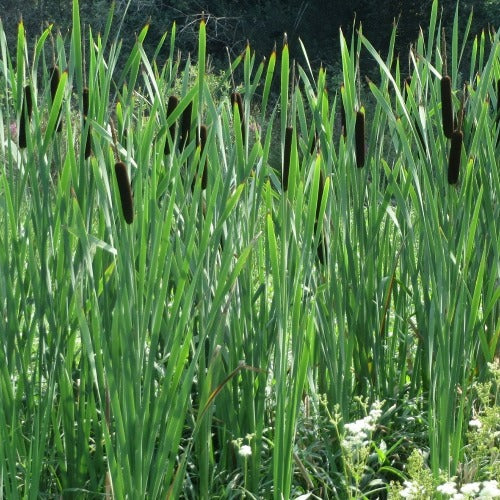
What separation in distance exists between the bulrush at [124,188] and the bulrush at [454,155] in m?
0.70

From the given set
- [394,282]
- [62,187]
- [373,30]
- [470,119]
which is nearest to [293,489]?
[394,282]

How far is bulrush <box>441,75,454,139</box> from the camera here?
178 cm

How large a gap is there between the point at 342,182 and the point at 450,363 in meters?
0.46

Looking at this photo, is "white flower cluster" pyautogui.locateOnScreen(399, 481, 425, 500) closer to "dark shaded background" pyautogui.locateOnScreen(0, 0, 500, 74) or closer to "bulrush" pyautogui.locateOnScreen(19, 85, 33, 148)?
"bulrush" pyautogui.locateOnScreen(19, 85, 33, 148)

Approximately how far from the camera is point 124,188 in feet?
4.46

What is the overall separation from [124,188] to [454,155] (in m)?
0.72

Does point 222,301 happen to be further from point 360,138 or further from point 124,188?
point 360,138

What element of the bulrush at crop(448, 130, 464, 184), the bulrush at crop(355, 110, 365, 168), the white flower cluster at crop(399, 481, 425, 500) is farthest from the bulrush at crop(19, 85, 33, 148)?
the white flower cluster at crop(399, 481, 425, 500)

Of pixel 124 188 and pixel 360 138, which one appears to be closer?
pixel 124 188

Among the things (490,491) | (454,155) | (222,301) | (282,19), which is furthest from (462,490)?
(282,19)

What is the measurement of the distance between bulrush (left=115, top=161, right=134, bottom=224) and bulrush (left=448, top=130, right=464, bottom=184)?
0.70 metres

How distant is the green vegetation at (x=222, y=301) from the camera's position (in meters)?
1.49

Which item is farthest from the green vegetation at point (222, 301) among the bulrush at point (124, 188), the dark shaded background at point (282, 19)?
the dark shaded background at point (282, 19)

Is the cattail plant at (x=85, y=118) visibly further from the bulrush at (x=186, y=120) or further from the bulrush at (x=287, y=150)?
the bulrush at (x=287, y=150)
